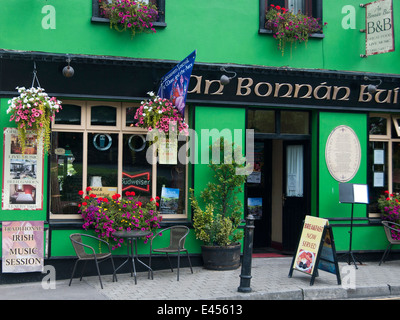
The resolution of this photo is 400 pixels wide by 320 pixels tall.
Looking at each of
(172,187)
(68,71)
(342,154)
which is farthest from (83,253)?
→ (342,154)

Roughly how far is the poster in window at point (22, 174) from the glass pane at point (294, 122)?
5063 mm

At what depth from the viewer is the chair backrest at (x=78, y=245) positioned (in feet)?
30.6

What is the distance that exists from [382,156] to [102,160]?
6204 millimetres

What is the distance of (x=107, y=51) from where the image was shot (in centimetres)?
1040

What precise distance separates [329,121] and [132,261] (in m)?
5.13

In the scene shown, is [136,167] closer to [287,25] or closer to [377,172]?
[287,25]

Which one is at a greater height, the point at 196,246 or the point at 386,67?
the point at 386,67

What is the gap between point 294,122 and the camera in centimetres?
Result: 1188

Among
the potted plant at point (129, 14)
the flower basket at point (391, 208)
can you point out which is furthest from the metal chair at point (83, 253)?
the flower basket at point (391, 208)

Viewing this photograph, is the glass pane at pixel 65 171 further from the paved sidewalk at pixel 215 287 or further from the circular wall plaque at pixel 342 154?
the circular wall plaque at pixel 342 154

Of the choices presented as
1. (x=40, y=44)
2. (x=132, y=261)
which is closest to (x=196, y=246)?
(x=132, y=261)

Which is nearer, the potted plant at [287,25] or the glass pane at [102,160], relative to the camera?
the glass pane at [102,160]

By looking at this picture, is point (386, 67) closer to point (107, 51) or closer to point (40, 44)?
point (107, 51)
